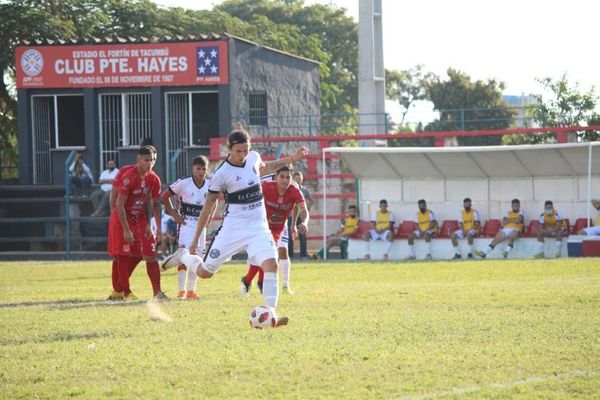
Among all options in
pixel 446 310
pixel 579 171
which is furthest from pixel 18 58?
pixel 446 310

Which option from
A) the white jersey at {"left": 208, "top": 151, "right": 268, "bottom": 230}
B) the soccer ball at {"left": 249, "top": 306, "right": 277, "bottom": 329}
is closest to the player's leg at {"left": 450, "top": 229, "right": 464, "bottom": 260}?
the white jersey at {"left": 208, "top": 151, "right": 268, "bottom": 230}

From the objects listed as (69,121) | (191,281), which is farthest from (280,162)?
(69,121)

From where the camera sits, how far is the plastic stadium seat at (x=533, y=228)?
90.5 ft

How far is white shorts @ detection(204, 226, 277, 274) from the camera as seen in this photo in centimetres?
1177

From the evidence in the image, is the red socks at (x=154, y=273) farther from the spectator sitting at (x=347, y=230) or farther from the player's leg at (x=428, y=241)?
the spectator sitting at (x=347, y=230)

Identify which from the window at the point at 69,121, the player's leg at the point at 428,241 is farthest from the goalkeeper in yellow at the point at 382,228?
the window at the point at 69,121

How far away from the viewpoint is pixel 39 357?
997cm

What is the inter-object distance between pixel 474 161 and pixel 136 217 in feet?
48.1

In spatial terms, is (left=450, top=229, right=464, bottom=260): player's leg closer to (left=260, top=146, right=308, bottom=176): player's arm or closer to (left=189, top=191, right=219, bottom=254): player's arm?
(left=260, top=146, right=308, bottom=176): player's arm

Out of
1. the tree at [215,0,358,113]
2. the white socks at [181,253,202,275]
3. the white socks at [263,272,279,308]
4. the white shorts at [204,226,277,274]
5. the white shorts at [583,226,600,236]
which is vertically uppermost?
the tree at [215,0,358,113]

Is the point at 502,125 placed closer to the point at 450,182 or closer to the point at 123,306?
the point at 450,182

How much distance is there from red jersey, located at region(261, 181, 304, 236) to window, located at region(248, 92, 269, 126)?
22.0 meters

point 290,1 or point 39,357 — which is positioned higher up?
point 290,1

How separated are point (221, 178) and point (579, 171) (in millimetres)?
17215
